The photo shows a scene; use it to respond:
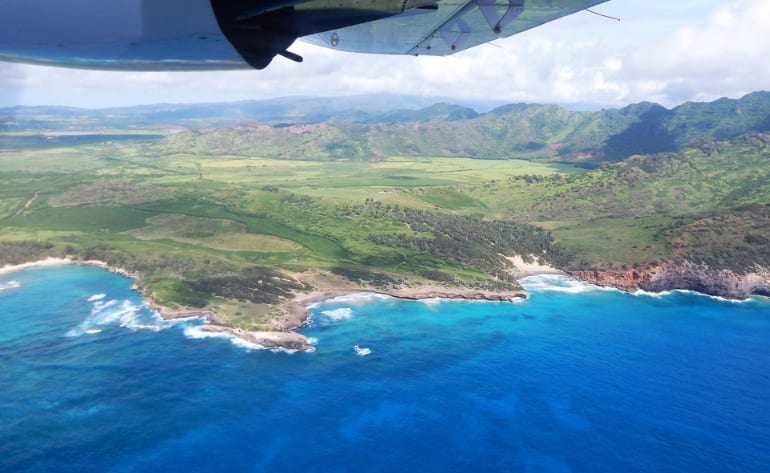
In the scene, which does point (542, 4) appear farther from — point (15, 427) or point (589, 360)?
point (589, 360)

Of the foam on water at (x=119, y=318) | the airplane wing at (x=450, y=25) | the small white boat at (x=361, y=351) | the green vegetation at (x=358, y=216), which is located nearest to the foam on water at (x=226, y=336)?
the green vegetation at (x=358, y=216)

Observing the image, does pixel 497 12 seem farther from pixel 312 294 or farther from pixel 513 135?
pixel 513 135

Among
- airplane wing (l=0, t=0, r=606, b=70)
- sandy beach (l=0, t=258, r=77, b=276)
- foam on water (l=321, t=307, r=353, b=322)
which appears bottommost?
foam on water (l=321, t=307, r=353, b=322)

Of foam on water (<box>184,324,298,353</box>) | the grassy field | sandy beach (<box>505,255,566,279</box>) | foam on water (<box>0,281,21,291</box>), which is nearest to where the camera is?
foam on water (<box>184,324,298,353</box>)

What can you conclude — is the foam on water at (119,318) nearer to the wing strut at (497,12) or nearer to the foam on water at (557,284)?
the foam on water at (557,284)

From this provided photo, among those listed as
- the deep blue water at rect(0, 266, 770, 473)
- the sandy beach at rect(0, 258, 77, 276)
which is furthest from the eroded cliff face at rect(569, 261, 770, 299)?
the sandy beach at rect(0, 258, 77, 276)

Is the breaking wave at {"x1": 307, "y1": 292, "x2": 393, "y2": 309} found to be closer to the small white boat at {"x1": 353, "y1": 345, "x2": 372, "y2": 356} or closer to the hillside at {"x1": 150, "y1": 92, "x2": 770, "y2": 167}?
the small white boat at {"x1": 353, "y1": 345, "x2": 372, "y2": 356}

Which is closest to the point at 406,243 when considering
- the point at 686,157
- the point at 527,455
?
the point at 527,455
